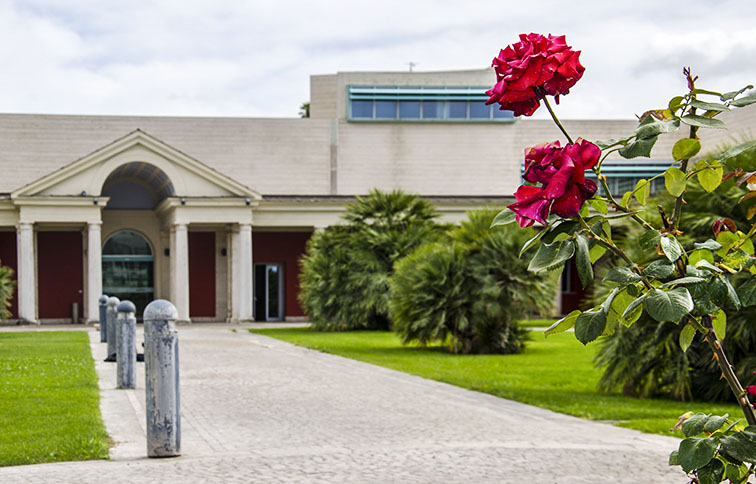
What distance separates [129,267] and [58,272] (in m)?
2.85

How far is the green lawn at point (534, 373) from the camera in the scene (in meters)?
11.0

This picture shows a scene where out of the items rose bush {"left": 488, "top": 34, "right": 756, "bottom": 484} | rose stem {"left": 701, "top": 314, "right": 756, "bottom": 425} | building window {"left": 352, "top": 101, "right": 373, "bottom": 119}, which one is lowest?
rose stem {"left": 701, "top": 314, "right": 756, "bottom": 425}

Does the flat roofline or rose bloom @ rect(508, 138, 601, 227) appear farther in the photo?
the flat roofline

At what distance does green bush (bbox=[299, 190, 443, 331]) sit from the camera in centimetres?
2966

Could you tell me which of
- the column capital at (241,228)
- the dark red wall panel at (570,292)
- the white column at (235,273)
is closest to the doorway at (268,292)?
the white column at (235,273)

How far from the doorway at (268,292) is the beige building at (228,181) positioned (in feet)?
0.20

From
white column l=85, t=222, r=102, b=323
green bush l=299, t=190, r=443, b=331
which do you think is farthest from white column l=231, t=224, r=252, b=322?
green bush l=299, t=190, r=443, b=331

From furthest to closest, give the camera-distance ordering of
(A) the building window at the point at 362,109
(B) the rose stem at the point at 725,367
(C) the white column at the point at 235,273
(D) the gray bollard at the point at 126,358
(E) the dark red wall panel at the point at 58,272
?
1. (A) the building window at the point at 362,109
2. (E) the dark red wall panel at the point at 58,272
3. (C) the white column at the point at 235,273
4. (D) the gray bollard at the point at 126,358
5. (B) the rose stem at the point at 725,367

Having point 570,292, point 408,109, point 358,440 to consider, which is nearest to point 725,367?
point 358,440

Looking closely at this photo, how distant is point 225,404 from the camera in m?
11.8

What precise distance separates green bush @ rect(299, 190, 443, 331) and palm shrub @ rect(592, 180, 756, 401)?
663 inches

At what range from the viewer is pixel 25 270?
1391 inches

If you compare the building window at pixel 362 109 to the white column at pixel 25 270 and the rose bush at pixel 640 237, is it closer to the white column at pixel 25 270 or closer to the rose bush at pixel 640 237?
the white column at pixel 25 270

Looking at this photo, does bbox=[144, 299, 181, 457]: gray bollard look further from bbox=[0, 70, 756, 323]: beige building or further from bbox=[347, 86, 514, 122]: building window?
bbox=[347, 86, 514, 122]: building window
